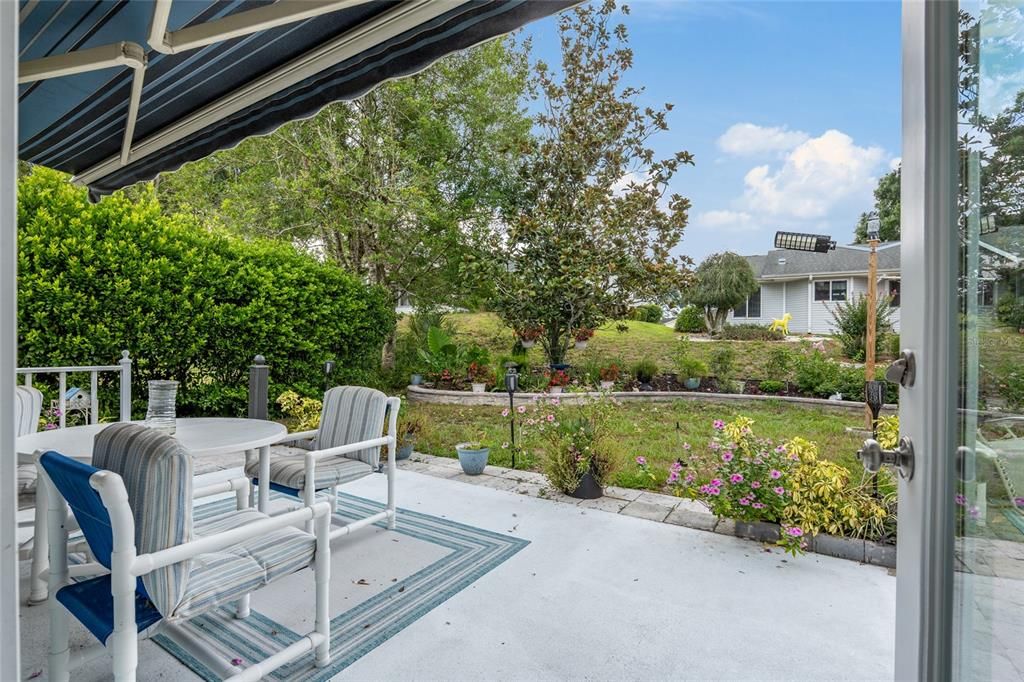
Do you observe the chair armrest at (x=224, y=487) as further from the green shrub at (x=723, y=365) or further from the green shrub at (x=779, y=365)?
the green shrub at (x=779, y=365)

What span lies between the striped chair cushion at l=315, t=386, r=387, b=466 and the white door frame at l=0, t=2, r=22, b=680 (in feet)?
9.11

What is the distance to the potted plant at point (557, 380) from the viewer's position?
9.25 m

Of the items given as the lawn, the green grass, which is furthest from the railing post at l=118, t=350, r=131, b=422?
the lawn

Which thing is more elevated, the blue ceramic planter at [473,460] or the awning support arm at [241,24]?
the awning support arm at [241,24]

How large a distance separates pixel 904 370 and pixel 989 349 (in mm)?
174

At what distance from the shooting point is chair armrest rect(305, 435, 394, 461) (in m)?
3.07

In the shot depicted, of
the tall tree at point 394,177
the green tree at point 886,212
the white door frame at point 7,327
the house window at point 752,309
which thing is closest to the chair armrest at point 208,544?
the white door frame at point 7,327

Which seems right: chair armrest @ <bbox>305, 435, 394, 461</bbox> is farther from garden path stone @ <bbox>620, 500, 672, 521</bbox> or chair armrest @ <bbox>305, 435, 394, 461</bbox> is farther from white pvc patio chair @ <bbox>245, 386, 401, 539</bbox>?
garden path stone @ <bbox>620, 500, 672, 521</bbox>

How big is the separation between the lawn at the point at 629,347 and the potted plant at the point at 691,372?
521mm

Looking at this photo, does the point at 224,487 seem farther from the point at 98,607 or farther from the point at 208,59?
the point at 208,59

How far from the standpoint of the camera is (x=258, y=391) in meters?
4.71

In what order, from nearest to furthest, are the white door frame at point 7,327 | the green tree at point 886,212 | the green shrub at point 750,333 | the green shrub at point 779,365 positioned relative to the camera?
1. the white door frame at point 7,327
2. the green shrub at point 779,365
3. the green shrub at point 750,333
4. the green tree at point 886,212

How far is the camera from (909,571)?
3.82ft

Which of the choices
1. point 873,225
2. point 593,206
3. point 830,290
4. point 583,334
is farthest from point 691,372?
point 830,290
